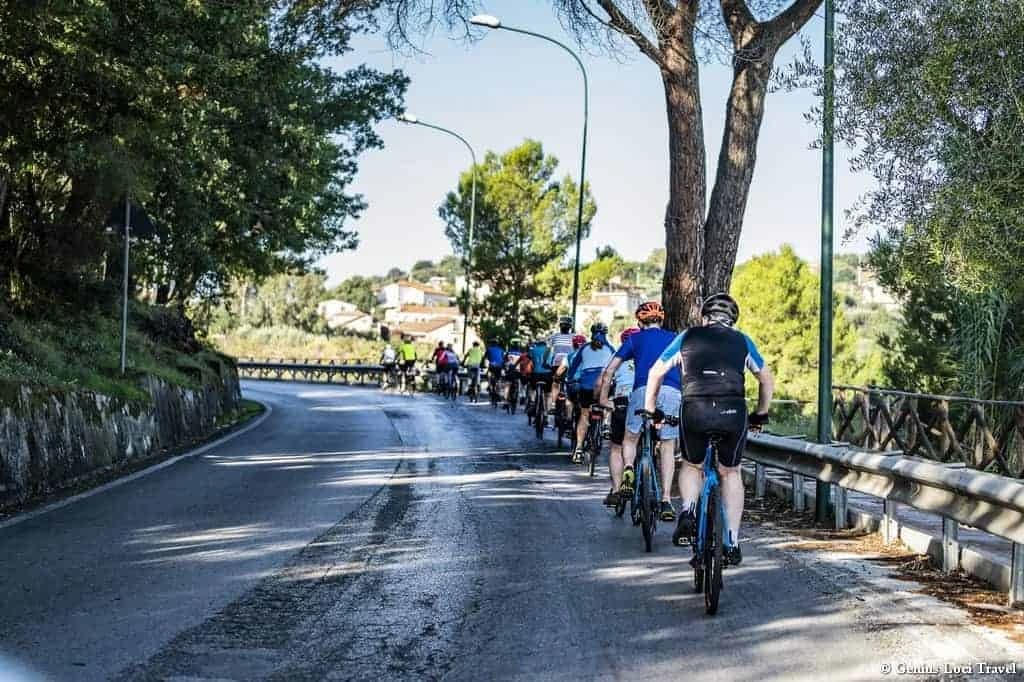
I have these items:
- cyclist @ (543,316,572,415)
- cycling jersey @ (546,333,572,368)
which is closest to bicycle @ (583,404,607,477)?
cyclist @ (543,316,572,415)

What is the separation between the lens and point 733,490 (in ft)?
26.1

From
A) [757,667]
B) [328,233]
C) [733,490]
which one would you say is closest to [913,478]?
[733,490]

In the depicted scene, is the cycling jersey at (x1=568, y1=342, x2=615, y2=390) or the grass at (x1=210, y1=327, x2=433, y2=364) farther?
the grass at (x1=210, y1=327, x2=433, y2=364)

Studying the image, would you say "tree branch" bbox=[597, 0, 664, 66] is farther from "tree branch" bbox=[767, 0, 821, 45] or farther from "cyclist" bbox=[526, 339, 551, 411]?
"cyclist" bbox=[526, 339, 551, 411]

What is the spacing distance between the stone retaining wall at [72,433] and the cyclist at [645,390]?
5.63m

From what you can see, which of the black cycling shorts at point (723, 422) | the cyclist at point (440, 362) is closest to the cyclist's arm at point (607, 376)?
the black cycling shorts at point (723, 422)

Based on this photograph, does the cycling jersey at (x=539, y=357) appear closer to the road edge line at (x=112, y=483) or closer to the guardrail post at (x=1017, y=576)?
the road edge line at (x=112, y=483)

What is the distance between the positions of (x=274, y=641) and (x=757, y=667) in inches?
93.8

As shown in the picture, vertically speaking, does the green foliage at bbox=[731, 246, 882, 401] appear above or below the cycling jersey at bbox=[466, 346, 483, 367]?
above

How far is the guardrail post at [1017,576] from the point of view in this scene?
7676 millimetres

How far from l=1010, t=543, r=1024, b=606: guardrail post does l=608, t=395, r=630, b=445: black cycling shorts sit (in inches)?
188

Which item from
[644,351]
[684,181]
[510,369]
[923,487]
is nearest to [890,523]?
[923,487]

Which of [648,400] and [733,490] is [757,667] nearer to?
[733,490]

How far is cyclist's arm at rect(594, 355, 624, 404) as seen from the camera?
1143cm
